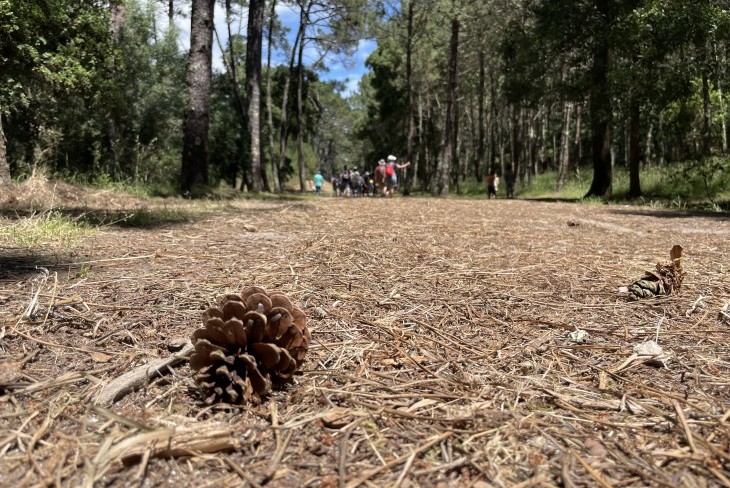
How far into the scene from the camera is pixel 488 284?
9.38 ft

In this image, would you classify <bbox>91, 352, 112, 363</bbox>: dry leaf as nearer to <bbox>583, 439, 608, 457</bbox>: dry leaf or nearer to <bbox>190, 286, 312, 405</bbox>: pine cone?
<bbox>190, 286, 312, 405</bbox>: pine cone

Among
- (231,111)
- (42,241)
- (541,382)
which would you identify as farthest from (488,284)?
(231,111)

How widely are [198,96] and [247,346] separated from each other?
930 centimetres

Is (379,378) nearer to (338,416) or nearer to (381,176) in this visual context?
(338,416)

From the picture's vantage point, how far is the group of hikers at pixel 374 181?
19.7 meters

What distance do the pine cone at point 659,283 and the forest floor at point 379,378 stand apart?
62mm

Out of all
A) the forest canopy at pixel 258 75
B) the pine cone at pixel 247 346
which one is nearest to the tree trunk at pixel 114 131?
the forest canopy at pixel 258 75

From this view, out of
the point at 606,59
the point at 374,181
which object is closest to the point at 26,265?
the point at 606,59

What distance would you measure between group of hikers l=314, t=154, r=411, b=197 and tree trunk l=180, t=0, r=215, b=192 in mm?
9156

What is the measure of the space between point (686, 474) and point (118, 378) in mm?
1476

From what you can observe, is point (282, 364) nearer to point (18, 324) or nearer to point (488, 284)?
point (18, 324)

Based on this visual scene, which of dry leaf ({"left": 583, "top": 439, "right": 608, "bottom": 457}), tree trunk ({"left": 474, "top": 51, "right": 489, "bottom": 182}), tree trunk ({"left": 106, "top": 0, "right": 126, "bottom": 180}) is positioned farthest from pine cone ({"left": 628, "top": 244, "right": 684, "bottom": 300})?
tree trunk ({"left": 474, "top": 51, "right": 489, "bottom": 182})

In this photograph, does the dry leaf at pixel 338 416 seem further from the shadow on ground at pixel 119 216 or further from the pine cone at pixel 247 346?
the shadow on ground at pixel 119 216

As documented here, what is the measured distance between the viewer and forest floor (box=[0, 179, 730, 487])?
3.70 feet
